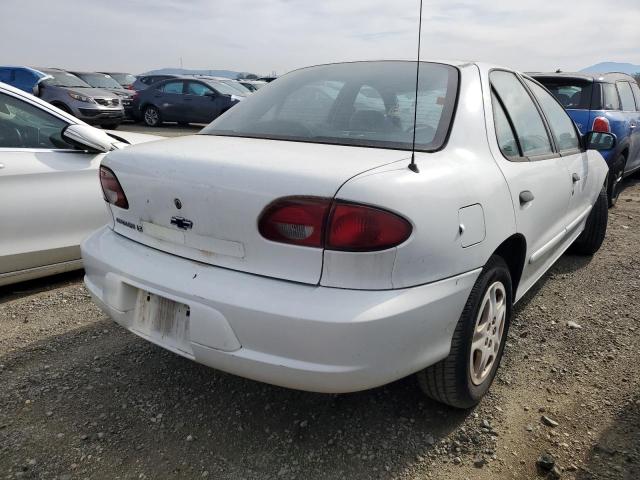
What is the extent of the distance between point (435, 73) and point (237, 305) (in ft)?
4.78

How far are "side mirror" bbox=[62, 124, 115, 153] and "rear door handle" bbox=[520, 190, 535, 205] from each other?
2.69 metres

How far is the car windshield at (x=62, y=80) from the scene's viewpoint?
514 inches

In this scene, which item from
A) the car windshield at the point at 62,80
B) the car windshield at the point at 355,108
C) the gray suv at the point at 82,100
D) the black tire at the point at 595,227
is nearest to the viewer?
the car windshield at the point at 355,108

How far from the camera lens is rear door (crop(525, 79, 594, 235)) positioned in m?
3.22

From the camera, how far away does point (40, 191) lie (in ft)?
11.0

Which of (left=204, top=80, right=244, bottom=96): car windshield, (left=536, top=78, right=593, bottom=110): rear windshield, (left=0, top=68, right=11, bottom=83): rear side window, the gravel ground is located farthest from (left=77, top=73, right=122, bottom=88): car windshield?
the gravel ground

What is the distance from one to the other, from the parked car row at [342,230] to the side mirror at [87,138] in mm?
1338

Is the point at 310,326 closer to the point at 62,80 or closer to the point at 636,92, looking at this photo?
the point at 636,92

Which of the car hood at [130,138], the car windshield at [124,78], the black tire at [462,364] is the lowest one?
the black tire at [462,364]

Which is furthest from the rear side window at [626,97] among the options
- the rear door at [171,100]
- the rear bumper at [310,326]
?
the rear door at [171,100]

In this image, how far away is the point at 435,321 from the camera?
6.04 ft

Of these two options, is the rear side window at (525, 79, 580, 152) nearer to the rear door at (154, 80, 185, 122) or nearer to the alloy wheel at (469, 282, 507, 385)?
the alloy wheel at (469, 282, 507, 385)

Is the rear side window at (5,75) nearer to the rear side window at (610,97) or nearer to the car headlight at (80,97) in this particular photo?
the car headlight at (80,97)

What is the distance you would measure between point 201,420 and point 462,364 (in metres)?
1.10
